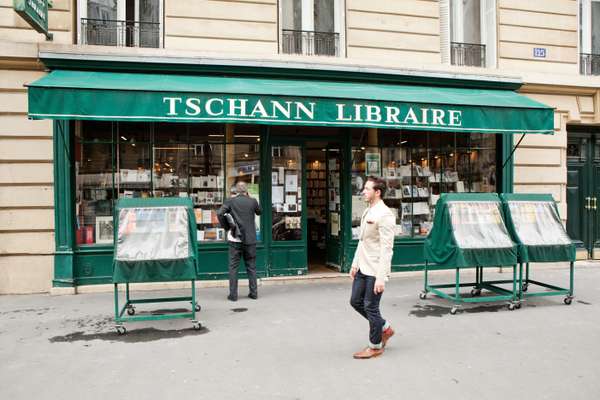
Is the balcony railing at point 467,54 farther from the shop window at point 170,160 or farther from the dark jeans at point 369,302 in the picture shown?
the dark jeans at point 369,302

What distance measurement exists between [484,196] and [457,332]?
2.39 metres

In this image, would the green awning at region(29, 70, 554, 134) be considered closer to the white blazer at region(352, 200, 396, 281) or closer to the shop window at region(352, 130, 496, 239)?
the shop window at region(352, 130, 496, 239)

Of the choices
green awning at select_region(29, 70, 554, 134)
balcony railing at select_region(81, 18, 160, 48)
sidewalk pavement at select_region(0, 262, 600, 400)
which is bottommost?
sidewalk pavement at select_region(0, 262, 600, 400)

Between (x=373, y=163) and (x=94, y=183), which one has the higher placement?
(x=373, y=163)

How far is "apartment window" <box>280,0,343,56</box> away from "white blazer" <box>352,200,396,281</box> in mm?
5463

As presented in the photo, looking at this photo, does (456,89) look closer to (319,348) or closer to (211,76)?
(211,76)

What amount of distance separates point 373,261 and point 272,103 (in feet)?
11.9

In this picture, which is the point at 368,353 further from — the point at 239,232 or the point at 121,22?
the point at 121,22

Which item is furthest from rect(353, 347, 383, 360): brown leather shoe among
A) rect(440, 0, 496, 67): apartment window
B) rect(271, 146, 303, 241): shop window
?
rect(440, 0, 496, 67): apartment window

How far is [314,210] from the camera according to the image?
40.1 feet

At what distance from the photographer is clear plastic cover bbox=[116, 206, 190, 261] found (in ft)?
20.4

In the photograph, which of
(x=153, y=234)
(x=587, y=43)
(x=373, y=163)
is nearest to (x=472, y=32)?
(x=587, y=43)

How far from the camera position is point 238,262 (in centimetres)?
796

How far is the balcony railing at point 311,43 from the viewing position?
974cm
